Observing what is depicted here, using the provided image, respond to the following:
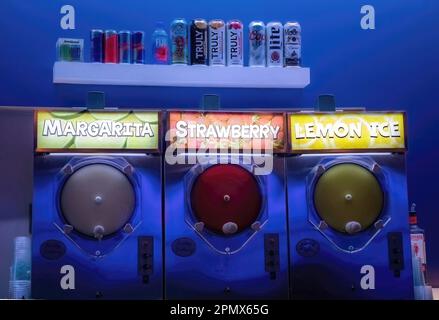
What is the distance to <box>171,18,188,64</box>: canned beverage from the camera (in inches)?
162

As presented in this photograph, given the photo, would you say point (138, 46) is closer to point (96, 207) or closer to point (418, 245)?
point (96, 207)

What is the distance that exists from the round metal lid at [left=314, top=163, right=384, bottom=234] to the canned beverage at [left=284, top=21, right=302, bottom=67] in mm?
859

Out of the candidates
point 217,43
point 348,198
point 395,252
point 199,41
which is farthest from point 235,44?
point 395,252

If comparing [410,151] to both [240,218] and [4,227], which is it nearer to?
[240,218]

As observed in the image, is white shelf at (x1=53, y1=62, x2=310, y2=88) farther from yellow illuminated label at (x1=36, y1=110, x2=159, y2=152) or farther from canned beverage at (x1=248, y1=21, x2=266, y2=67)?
yellow illuminated label at (x1=36, y1=110, x2=159, y2=152)

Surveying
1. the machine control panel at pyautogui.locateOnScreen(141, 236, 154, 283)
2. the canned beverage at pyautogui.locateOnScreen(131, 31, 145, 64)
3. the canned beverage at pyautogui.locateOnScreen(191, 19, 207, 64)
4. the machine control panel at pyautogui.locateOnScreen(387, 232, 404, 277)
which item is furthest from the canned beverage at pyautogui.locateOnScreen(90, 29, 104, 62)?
the machine control panel at pyautogui.locateOnScreen(387, 232, 404, 277)

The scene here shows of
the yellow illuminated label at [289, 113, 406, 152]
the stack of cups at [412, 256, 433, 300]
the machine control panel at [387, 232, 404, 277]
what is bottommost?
the stack of cups at [412, 256, 433, 300]

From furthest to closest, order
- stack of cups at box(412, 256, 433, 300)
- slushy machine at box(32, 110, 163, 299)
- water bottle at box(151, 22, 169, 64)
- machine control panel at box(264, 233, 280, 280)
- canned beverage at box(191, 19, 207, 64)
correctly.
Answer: water bottle at box(151, 22, 169, 64) → canned beverage at box(191, 19, 207, 64) → stack of cups at box(412, 256, 433, 300) → machine control panel at box(264, 233, 280, 280) → slushy machine at box(32, 110, 163, 299)

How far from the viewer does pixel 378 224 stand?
3.73m

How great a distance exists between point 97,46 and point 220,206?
133 centimetres

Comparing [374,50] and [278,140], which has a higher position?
[374,50]

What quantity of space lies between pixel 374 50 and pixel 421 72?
36cm
